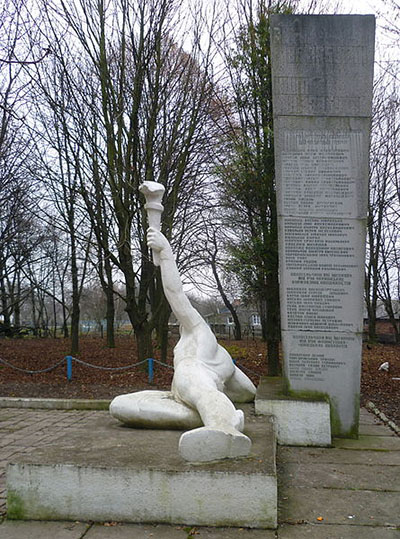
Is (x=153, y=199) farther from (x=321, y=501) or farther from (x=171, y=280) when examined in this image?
(x=321, y=501)

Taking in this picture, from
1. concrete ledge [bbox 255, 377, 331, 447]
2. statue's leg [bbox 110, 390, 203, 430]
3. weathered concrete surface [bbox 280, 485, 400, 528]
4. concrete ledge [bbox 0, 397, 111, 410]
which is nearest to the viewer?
weathered concrete surface [bbox 280, 485, 400, 528]

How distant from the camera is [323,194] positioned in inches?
250

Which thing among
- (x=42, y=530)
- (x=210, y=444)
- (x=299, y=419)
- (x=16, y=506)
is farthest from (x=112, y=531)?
(x=299, y=419)

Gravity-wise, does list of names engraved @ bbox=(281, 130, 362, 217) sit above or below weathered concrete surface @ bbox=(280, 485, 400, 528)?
above

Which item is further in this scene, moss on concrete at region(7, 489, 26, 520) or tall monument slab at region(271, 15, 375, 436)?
tall monument slab at region(271, 15, 375, 436)

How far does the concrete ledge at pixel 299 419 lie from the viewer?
5.86m

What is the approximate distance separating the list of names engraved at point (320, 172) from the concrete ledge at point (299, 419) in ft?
7.57

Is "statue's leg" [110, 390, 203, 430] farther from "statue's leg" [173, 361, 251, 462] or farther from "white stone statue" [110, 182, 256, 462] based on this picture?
"statue's leg" [173, 361, 251, 462]

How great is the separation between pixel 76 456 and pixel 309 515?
70.8 inches

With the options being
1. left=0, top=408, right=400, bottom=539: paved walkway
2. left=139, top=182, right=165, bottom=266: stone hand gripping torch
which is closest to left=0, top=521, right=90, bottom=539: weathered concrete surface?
left=0, top=408, right=400, bottom=539: paved walkway

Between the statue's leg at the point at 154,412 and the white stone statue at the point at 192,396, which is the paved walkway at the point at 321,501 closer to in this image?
the white stone statue at the point at 192,396

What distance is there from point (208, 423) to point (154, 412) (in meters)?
1.15

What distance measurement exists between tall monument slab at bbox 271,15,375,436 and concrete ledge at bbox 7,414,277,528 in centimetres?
263

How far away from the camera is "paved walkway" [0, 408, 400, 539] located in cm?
340
